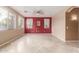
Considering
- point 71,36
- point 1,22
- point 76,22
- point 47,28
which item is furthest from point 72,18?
point 47,28

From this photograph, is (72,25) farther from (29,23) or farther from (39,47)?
(29,23)

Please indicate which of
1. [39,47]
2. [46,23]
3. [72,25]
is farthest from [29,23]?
[39,47]

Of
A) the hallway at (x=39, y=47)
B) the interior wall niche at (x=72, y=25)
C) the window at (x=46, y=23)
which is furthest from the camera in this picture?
the window at (x=46, y=23)

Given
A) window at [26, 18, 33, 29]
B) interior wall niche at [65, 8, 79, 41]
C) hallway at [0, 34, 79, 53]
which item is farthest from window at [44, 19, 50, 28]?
hallway at [0, 34, 79, 53]

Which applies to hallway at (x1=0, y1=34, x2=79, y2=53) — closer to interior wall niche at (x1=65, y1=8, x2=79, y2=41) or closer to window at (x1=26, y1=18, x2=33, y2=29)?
interior wall niche at (x1=65, y1=8, x2=79, y2=41)

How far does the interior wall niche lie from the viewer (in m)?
7.99

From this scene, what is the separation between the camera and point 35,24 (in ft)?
55.2

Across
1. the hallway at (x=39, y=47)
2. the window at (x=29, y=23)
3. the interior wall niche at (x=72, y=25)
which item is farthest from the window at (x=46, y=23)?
the hallway at (x=39, y=47)

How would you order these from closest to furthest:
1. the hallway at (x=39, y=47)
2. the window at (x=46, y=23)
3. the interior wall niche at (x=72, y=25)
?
the hallway at (x=39, y=47) < the interior wall niche at (x=72, y=25) < the window at (x=46, y=23)

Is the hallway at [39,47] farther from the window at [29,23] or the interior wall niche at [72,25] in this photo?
the window at [29,23]

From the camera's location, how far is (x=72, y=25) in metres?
8.06

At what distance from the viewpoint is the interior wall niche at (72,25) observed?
799 cm
